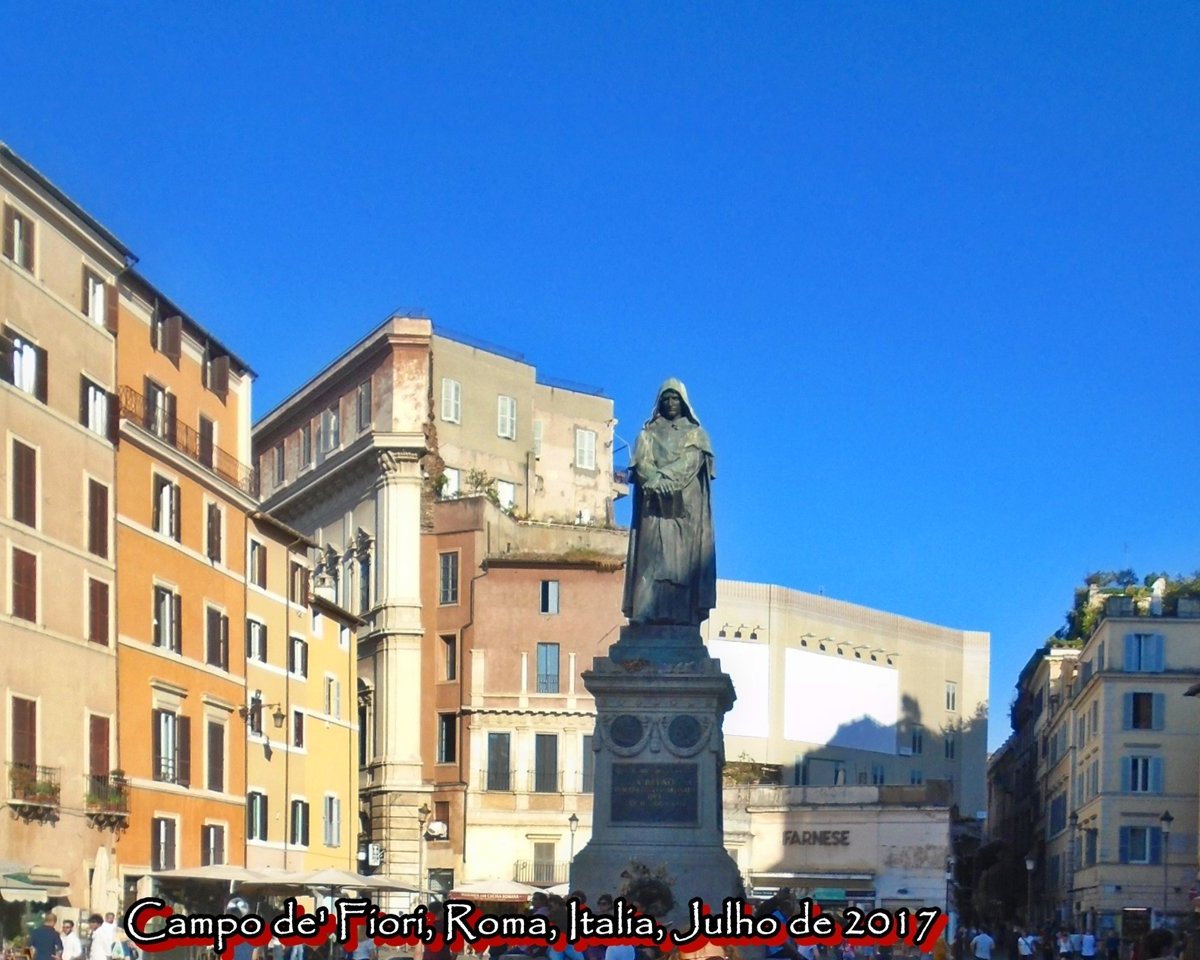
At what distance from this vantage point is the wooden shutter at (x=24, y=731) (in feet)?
155

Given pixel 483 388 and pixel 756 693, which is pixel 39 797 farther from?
pixel 756 693

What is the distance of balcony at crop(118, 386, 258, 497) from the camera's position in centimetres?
5528

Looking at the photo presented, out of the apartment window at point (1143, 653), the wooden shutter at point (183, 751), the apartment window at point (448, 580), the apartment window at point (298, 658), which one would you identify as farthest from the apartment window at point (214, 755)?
the apartment window at point (1143, 653)

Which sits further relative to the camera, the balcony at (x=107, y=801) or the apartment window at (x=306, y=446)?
the apartment window at (x=306, y=446)

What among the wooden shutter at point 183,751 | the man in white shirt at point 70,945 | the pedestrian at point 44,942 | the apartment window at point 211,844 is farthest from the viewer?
the apartment window at point 211,844

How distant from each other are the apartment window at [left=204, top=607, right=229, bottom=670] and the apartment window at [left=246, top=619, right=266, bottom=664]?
191 cm

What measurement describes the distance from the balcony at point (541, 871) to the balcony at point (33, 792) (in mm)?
30805

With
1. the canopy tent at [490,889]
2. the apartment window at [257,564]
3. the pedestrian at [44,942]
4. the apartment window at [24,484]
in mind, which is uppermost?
the apartment window at [24,484]

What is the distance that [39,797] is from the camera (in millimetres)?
47500

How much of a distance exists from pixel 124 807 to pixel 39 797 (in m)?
4.37

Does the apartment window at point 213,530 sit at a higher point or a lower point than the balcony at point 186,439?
lower

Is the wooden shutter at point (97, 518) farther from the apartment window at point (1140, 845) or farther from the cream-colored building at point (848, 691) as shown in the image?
the apartment window at point (1140, 845)

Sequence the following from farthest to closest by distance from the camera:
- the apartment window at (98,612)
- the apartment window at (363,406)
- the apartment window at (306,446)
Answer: the apartment window at (306,446)
the apartment window at (363,406)
the apartment window at (98,612)

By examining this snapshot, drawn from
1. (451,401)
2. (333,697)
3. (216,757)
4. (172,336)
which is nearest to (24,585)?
(172,336)
